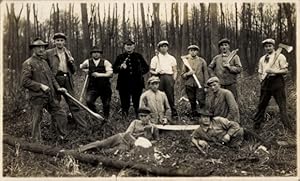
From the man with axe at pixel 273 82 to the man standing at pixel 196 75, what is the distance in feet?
2.33

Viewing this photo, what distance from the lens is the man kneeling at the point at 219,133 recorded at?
267 inches

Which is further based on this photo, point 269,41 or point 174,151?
point 269,41

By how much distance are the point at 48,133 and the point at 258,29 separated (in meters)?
2.96

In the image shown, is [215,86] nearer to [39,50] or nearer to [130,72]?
[130,72]

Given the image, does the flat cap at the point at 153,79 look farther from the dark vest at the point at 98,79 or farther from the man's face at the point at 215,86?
the man's face at the point at 215,86

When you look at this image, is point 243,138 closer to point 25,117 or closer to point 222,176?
point 222,176

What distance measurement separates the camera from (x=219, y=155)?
22.1 ft

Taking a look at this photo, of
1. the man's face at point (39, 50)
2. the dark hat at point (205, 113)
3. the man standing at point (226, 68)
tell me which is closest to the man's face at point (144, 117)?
the dark hat at point (205, 113)

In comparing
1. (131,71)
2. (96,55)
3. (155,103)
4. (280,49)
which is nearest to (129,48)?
(131,71)

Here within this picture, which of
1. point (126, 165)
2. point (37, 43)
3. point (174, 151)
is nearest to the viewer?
point (126, 165)

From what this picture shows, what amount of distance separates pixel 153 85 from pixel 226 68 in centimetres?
95

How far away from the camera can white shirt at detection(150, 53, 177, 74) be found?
705 centimetres

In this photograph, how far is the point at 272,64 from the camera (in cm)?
699

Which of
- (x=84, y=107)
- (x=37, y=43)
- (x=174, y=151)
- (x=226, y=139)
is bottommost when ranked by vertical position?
(x=174, y=151)
